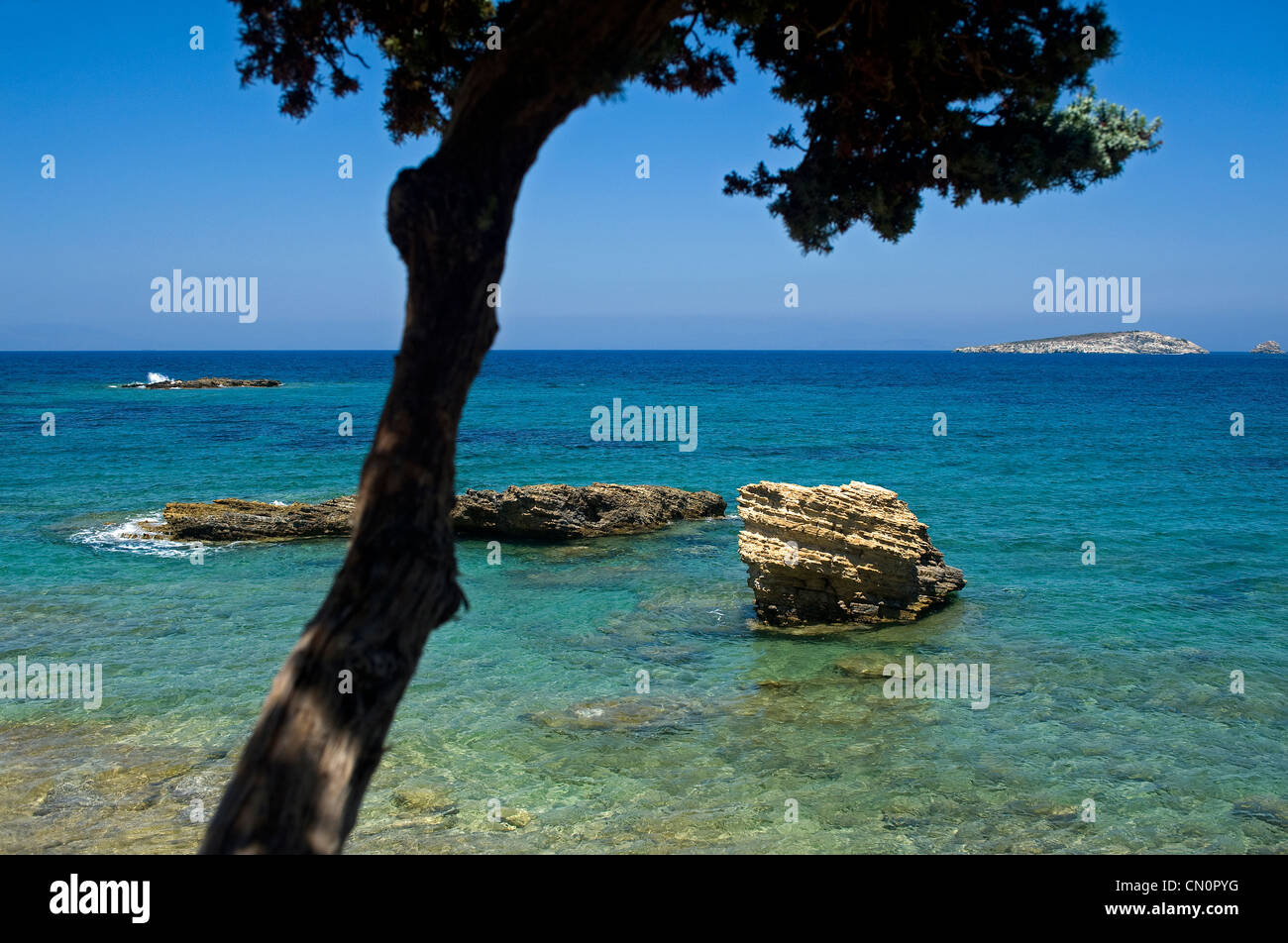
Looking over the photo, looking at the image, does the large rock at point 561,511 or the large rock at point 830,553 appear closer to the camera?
the large rock at point 830,553

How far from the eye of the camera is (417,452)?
4477 millimetres

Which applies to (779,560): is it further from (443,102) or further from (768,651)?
(443,102)

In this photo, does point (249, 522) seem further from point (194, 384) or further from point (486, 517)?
point (194, 384)

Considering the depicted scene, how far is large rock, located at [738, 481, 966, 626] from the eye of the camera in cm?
1752

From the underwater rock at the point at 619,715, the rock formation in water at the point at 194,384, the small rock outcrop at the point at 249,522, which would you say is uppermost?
the rock formation in water at the point at 194,384

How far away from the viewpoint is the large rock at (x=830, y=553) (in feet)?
57.5

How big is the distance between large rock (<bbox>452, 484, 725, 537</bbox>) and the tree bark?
22.1 meters

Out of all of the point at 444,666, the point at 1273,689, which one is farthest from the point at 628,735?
the point at 1273,689

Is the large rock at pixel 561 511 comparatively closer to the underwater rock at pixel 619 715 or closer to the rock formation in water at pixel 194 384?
the underwater rock at pixel 619 715

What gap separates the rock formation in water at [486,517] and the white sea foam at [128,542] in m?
0.43

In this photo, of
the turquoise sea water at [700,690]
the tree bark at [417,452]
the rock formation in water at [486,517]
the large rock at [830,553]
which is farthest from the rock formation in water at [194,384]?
the tree bark at [417,452]

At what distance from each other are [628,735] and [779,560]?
588cm

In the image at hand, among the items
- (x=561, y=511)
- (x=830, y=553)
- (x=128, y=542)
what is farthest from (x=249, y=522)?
(x=830, y=553)
